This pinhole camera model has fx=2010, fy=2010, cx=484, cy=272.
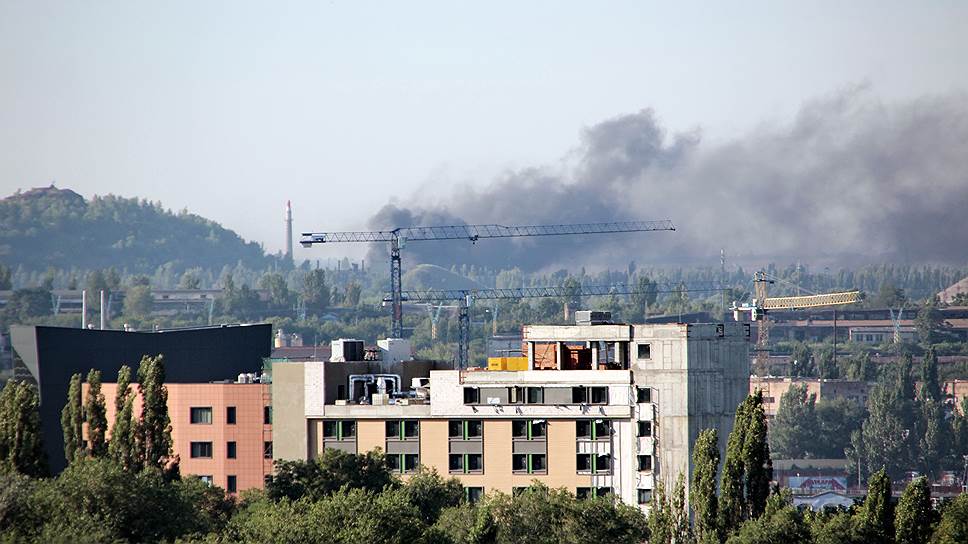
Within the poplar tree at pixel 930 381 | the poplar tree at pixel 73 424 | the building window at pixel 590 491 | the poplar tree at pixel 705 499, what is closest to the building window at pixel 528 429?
the building window at pixel 590 491

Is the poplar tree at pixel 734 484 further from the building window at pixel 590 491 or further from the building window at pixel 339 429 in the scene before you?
the building window at pixel 339 429

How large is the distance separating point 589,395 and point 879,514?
17855 millimetres

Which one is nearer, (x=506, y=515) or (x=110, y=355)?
(x=506, y=515)

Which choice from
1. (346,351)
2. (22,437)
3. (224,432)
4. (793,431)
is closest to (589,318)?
(346,351)

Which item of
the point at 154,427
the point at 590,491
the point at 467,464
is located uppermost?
the point at 154,427

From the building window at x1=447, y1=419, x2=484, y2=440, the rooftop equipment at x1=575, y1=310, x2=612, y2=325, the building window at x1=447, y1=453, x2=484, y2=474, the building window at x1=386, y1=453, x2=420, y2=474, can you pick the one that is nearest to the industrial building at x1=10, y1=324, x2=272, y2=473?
the building window at x1=386, y1=453, x2=420, y2=474

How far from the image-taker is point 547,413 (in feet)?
236

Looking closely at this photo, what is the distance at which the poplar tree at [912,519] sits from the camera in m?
54.9

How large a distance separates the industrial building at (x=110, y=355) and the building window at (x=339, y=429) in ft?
55.1

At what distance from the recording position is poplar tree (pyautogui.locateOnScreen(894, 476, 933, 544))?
54938 mm

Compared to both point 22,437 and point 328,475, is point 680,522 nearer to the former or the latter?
point 328,475

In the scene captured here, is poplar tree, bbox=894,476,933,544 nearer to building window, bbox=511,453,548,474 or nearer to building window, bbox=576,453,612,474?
→ building window, bbox=576,453,612,474

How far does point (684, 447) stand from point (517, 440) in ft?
19.8

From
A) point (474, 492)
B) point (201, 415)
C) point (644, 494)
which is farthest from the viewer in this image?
point (201, 415)
